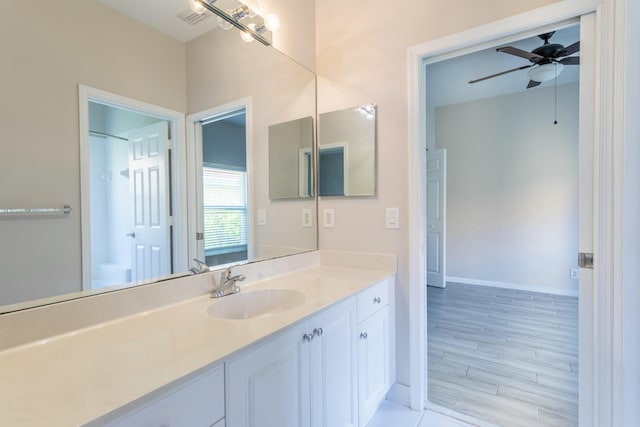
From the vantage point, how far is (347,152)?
199 centimetres

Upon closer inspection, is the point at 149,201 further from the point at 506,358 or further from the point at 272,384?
the point at 506,358

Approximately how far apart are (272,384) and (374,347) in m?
0.75

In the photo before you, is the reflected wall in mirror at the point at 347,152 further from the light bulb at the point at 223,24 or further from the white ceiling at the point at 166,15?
the white ceiling at the point at 166,15

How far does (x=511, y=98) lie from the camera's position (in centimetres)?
413

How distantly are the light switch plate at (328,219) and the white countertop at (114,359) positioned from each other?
86 cm

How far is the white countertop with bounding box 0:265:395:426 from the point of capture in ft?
1.94

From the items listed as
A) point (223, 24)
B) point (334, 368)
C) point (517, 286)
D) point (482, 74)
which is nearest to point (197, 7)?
point (223, 24)

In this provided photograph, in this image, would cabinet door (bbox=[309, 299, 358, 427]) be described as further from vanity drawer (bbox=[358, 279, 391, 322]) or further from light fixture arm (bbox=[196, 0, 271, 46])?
light fixture arm (bbox=[196, 0, 271, 46])

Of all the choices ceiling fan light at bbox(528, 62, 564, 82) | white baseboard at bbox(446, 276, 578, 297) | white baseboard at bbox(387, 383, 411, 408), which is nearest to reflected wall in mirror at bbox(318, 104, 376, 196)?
white baseboard at bbox(387, 383, 411, 408)

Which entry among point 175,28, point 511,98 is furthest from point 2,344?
point 511,98

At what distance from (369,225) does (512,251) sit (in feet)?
10.9

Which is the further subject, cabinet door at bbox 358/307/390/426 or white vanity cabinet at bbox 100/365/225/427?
cabinet door at bbox 358/307/390/426

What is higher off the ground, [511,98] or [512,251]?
[511,98]

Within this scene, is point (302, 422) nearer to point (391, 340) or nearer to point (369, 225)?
point (391, 340)
